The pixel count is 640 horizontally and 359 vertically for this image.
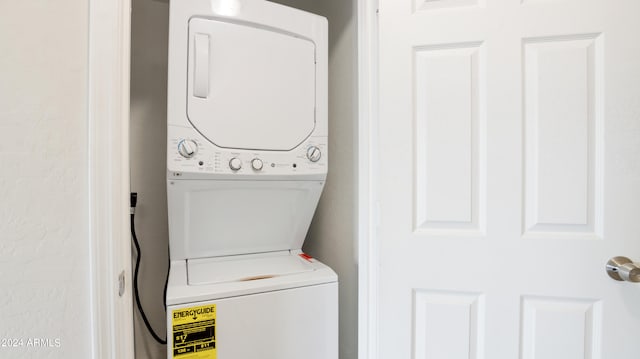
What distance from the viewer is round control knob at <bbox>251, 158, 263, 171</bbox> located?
3.80ft

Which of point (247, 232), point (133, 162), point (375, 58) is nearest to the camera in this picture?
point (375, 58)

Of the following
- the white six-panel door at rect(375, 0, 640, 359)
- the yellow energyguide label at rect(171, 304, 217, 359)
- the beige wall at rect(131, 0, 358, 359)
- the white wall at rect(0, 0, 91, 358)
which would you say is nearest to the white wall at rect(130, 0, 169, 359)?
the beige wall at rect(131, 0, 358, 359)

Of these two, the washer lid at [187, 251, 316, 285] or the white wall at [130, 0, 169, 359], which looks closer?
the washer lid at [187, 251, 316, 285]

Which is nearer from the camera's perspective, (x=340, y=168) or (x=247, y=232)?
(x=247, y=232)

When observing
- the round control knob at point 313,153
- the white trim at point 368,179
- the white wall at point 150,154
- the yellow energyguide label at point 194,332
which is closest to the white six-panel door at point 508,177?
the white trim at point 368,179

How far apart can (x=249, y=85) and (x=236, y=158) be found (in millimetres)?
279

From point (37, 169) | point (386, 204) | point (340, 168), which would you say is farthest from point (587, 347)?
point (37, 169)

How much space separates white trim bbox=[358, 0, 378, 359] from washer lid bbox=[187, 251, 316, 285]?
0.23 meters

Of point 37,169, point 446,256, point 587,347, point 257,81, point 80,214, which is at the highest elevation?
point 257,81

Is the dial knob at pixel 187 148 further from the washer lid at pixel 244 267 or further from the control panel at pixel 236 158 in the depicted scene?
the washer lid at pixel 244 267

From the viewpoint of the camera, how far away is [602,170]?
2.90ft

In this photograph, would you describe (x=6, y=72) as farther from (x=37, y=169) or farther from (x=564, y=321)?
(x=564, y=321)

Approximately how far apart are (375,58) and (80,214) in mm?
1018

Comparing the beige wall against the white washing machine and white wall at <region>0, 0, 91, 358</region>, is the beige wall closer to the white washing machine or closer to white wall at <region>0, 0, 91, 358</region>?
the white washing machine
